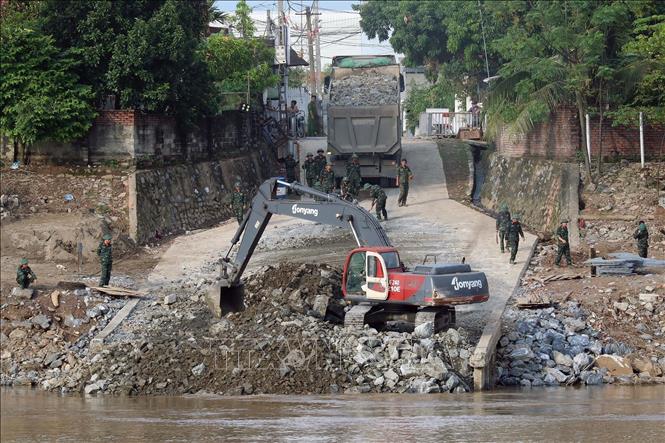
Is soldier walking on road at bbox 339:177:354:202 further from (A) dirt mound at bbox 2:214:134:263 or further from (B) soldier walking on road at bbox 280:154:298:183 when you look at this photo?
(A) dirt mound at bbox 2:214:134:263

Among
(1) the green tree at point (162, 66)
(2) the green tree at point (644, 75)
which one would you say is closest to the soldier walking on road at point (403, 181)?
(2) the green tree at point (644, 75)

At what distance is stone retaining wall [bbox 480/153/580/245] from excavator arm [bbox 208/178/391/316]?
33.5 ft

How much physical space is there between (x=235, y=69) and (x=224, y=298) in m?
22.9

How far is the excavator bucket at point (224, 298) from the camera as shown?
27203 mm

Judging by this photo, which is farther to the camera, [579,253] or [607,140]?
[607,140]

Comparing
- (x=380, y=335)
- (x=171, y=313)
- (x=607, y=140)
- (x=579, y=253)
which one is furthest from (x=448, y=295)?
(x=607, y=140)

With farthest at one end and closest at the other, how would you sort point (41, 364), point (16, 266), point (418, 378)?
1. point (16, 266)
2. point (41, 364)
3. point (418, 378)

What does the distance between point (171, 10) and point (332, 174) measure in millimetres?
7182

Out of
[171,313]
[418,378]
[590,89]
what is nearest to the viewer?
[418,378]

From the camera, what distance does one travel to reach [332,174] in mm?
39156

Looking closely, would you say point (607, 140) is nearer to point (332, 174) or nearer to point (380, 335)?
point (332, 174)

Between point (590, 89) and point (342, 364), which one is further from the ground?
point (590, 89)

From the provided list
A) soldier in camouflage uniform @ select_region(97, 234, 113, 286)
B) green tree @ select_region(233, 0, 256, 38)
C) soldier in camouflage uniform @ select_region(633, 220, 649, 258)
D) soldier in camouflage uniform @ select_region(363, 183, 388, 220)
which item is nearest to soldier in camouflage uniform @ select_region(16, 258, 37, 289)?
soldier in camouflage uniform @ select_region(97, 234, 113, 286)

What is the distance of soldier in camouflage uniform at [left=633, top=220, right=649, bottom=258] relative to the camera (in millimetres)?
31094
